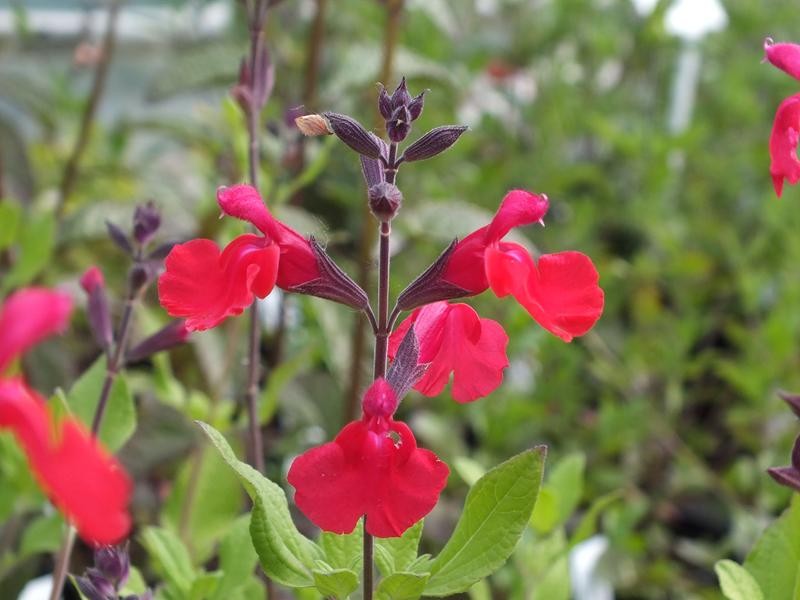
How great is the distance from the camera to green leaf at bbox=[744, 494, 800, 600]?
0.58 meters

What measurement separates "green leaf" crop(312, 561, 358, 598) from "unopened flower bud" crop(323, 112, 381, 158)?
19cm

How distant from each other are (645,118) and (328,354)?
5.05 ft

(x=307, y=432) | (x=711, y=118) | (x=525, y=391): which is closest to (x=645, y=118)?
(x=711, y=118)

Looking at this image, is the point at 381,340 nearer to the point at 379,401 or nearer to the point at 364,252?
the point at 379,401

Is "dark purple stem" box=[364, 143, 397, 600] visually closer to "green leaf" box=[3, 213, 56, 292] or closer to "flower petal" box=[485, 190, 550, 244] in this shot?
"flower petal" box=[485, 190, 550, 244]

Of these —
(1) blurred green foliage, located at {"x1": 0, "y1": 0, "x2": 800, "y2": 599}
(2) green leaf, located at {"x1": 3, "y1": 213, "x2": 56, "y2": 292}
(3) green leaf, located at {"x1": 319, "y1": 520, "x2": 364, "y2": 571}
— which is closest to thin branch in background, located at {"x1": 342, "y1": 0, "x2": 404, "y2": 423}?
(1) blurred green foliage, located at {"x1": 0, "y1": 0, "x2": 800, "y2": 599}

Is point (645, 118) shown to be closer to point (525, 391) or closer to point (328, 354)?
point (525, 391)

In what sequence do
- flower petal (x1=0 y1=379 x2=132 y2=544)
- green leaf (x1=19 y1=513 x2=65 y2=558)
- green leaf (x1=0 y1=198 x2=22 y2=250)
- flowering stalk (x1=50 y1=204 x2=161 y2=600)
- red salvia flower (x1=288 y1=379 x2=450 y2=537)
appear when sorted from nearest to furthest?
flower petal (x1=0 y1=379 x2=132 y2=544), red salvia flower (x1=288 y1=379 x2=450 y2=537), flowering stalk (x1=50 y1=204 x2=161 y2=600), green leaf (x1=19 y1=513 x2=65 y2=558), green leaf (x1=0 y1=198 x2=22 y2=250)

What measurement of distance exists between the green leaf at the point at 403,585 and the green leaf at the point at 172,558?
0.18 metres

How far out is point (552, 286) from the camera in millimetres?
486

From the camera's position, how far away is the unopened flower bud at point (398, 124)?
0.47 m

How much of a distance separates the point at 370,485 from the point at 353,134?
15 centimetres

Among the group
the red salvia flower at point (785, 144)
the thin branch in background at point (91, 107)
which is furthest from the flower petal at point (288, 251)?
the thin branch in background at point (91, 107)

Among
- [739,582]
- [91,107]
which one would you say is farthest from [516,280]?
[91,107]
